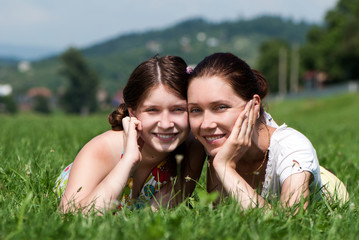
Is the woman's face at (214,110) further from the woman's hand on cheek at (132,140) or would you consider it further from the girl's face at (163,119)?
the woman's hand on cheek at (132,140)

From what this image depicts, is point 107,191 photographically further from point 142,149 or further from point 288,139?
point 288,139

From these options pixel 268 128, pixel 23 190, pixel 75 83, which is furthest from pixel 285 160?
pixel 75 83

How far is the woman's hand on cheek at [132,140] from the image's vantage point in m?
3.35

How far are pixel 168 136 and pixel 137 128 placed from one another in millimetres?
255

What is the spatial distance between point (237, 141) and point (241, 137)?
1.7 inches

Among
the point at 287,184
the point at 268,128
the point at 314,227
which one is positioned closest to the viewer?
the point at 314,227

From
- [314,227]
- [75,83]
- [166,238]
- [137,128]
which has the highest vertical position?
[137,128]

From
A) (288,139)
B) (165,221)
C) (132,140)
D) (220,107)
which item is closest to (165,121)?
(132,140)

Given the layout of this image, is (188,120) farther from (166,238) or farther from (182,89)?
(166,238)

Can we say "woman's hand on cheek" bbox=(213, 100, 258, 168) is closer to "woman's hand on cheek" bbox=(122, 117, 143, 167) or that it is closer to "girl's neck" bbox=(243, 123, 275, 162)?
"girl's neck" bbox=(243, 123, 275, 162)

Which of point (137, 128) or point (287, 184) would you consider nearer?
point (287, 184)

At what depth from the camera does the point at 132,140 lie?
3.45m

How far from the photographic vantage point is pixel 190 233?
7.68ft

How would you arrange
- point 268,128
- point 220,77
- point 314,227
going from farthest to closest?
point 268,128
point 220,77
point 314,227
